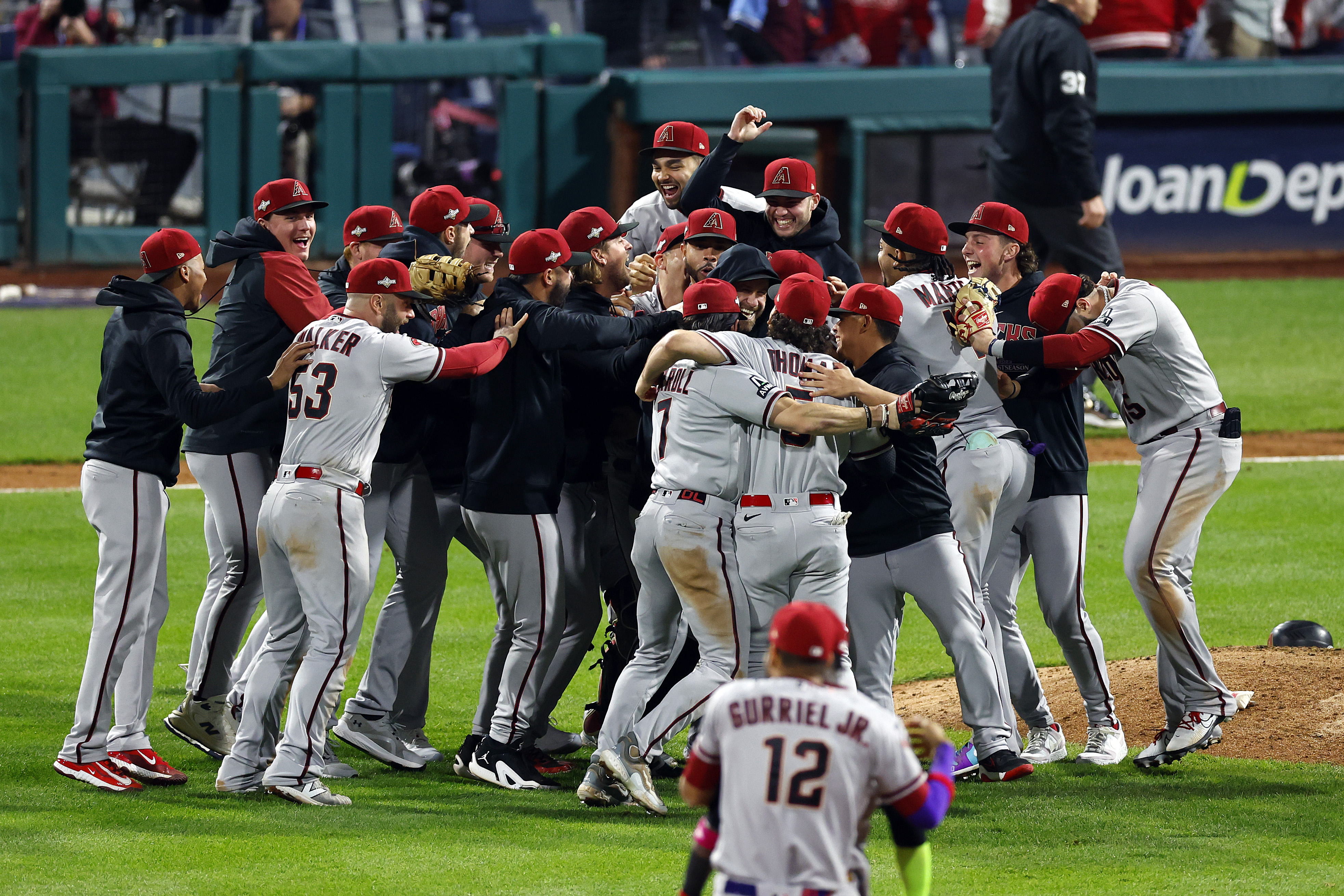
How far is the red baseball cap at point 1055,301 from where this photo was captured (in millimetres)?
6508

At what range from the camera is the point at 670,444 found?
587 cm

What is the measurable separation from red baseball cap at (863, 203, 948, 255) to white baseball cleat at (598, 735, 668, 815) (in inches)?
83.6

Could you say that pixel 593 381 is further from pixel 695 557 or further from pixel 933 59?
pixel 933 59

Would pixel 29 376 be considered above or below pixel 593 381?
below

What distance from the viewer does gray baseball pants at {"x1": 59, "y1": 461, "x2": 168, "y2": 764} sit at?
614 centimetres

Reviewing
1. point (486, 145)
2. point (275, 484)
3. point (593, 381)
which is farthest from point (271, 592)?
point (486, 145)

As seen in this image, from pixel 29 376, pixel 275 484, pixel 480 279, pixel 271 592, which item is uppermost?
pixel 480 279

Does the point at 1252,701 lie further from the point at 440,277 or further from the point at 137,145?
the point at 137,145

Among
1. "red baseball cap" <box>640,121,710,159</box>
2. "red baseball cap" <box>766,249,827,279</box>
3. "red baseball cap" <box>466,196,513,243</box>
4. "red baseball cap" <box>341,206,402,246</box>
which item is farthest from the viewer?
"red baseball cap" <box>640,121,710,159</box>

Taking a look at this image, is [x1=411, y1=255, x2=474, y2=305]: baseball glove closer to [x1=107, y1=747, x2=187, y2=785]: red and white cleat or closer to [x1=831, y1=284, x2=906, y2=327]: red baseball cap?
[x1=831, y1=284, x2=906, y2=327]: red baseball cap

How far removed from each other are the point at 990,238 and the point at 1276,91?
11.3m

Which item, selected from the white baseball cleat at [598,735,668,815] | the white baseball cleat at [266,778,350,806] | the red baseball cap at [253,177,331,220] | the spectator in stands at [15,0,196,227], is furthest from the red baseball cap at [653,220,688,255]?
the spectator in stands at [15,0,196,227]

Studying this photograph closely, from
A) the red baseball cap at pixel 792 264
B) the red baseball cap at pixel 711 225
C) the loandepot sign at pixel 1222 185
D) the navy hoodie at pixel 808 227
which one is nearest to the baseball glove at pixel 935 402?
the red baseball cap at pixel 792 264

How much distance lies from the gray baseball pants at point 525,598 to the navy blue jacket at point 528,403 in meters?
0.06
